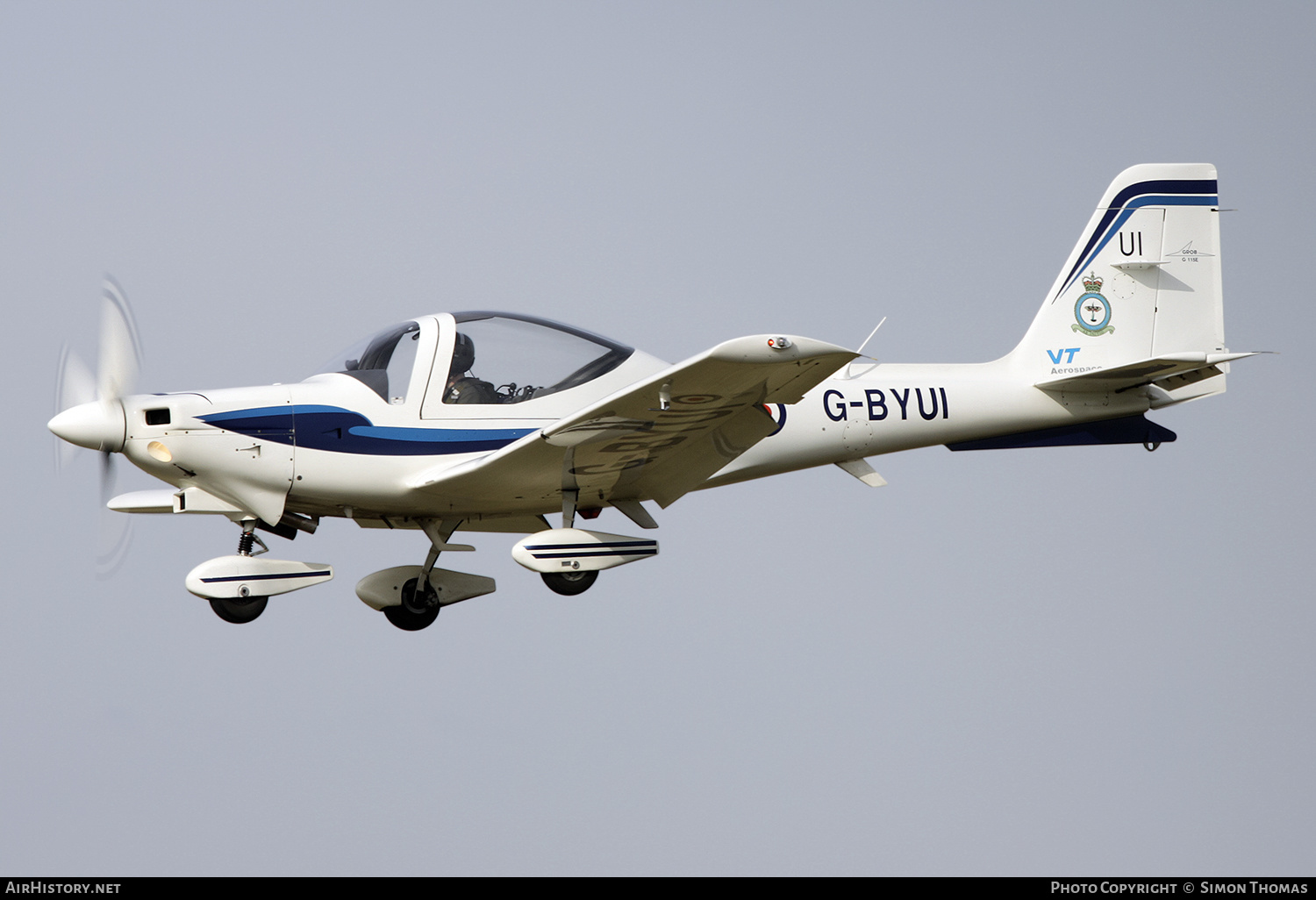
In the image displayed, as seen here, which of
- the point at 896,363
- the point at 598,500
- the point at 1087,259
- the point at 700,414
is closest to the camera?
the point at 700,414

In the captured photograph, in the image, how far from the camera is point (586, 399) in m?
10.7

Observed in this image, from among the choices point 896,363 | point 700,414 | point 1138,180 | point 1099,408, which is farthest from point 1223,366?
point 700,414

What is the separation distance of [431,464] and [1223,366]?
21.7ft

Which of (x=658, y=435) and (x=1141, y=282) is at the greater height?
(x=1141, y=282)

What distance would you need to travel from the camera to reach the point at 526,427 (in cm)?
1062

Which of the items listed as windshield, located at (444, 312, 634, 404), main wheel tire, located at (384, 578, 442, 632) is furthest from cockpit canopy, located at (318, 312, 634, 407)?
main wheel tire, located at (384, 578, 442, 632)

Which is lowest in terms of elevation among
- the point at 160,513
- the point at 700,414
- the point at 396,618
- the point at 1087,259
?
the point at 396,618

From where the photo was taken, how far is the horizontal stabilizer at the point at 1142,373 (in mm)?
11562

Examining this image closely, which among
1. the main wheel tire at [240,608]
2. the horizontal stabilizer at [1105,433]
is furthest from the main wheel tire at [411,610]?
the horizontal stabilizer at [1105,433]

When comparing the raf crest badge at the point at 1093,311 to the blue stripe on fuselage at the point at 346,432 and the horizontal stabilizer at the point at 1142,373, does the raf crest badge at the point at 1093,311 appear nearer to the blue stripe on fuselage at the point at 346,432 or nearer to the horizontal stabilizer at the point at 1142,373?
the horizontal stabilizer at the point at 1142,373

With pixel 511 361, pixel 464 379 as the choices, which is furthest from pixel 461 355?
pixel 511 361

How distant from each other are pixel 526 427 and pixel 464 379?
558mm

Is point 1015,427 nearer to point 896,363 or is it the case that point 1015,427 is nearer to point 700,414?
point 896,363

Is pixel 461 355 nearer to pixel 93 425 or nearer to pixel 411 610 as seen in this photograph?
pixel 411 610
